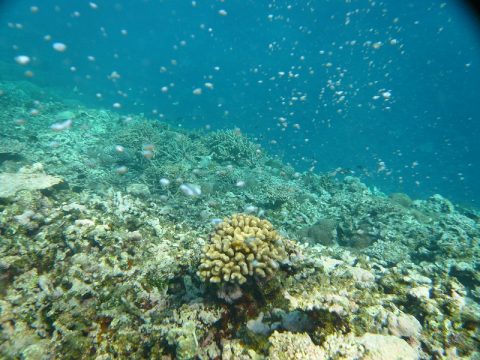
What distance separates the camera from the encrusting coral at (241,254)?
358cm

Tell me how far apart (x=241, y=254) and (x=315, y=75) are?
286 ft

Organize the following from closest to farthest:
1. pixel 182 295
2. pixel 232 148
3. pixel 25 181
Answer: pixel 182 295 < pixel 25 181 < pixel 232 148

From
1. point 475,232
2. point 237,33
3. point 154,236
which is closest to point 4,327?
point 154,236

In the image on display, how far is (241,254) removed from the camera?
3.66 metres

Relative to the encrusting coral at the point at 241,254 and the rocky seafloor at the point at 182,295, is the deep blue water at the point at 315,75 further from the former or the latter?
the encrusting coral at the point at 241,254

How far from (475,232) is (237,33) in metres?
93.4

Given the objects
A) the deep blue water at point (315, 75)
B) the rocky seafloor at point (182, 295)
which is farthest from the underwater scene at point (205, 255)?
the deep blue water at point (315, 75)

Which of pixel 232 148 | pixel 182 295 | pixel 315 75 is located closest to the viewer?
pixel 182 295

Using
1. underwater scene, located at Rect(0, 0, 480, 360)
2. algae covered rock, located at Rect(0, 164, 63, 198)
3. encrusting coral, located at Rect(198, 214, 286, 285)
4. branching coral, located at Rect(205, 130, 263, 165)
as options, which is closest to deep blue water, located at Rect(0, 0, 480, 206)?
branching coral, located at Rect(205, 130, 263, 165)

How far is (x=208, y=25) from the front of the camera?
101 m

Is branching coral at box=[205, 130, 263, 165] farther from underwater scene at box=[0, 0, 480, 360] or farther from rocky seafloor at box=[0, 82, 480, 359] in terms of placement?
rocky seafloor at box=[0, 82, 480, 359]

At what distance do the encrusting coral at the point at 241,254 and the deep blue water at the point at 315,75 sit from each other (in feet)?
124

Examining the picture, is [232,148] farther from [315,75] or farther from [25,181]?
Result: [315,75]

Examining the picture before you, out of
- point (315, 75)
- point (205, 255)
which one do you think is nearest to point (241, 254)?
point (205, 255)
